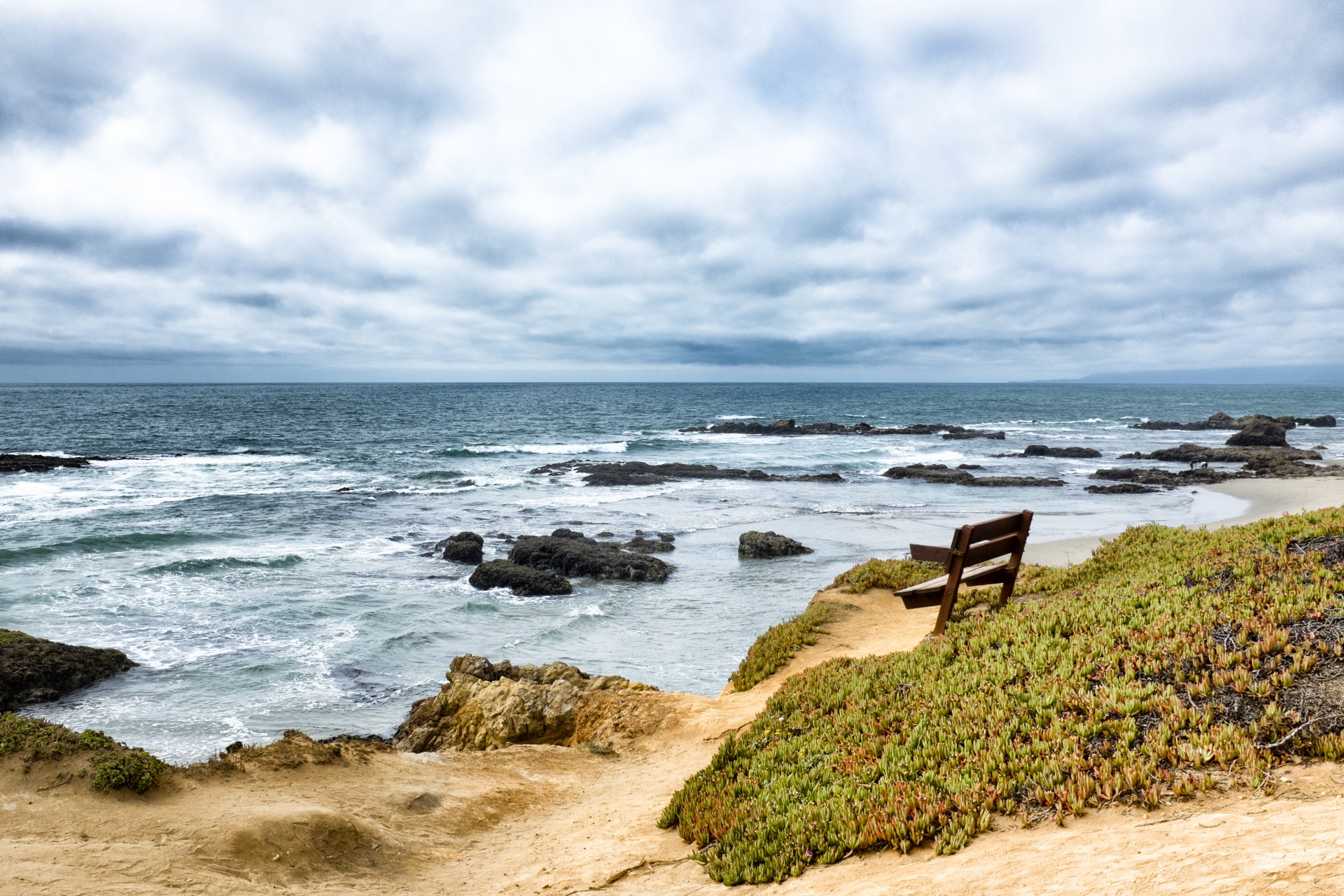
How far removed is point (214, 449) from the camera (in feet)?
190

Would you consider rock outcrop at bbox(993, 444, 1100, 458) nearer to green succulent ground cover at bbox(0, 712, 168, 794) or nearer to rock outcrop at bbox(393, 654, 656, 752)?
rock outcrop at bbox(393, 654, 656, 752)

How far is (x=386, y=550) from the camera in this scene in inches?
1016

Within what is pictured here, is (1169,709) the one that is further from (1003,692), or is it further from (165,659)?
(165,659)

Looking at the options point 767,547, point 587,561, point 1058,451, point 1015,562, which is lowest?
point 587,561

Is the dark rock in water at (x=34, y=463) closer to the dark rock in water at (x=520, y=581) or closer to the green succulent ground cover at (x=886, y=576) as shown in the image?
the dark rock in water at (x=520, y=581)

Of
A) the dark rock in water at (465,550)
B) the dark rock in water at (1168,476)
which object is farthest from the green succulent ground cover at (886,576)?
the dark rock in water at (1168,476)

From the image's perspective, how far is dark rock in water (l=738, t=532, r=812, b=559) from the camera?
24328 millimetres

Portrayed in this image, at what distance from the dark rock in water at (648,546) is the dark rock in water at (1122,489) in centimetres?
2434

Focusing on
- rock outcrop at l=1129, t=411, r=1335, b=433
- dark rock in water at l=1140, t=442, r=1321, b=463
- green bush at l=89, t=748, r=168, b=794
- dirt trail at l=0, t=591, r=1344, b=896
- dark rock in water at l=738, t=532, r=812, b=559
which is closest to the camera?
dirt trail at l=0, t=591, r=1344, b=896

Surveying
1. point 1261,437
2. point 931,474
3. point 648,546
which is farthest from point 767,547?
point 1261,437

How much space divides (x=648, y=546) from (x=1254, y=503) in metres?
26.2

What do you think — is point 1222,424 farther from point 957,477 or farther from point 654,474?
point 654,474

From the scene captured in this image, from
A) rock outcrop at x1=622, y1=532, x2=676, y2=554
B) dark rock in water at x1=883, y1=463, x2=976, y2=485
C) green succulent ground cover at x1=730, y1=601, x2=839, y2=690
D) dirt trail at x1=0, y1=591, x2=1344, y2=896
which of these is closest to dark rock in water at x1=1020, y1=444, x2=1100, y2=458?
dark rock in water at x1=883, y1=463, x2=976, y2=485

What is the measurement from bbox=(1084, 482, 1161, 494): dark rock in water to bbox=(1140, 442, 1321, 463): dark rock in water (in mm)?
12466
